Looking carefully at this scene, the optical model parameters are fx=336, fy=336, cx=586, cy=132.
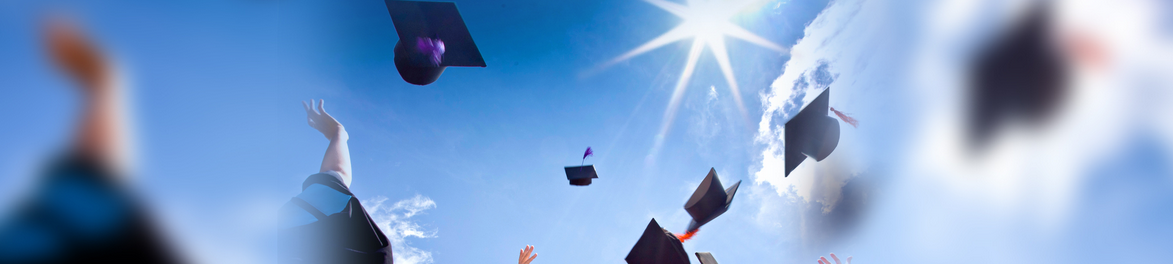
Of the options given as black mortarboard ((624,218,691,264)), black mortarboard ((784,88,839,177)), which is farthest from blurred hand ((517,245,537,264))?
black mortarboard ((784,88,839,177))

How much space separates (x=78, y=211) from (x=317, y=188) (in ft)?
1.95

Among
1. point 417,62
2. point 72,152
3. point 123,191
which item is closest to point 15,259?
point 123,191

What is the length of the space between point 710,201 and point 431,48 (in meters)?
3.31

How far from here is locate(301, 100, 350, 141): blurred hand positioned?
210 centimetres

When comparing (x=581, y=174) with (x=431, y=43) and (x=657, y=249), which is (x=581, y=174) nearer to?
(x=657, y=249)

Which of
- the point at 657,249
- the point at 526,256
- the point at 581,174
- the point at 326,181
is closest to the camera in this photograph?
the point at 326,181

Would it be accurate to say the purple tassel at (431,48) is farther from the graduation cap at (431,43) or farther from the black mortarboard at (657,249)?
the black mortarboard at (657,249)

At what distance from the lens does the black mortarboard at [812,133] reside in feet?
12.2

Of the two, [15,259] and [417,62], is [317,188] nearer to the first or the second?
[15,259]

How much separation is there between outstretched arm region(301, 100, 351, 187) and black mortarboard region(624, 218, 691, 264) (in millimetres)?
2683

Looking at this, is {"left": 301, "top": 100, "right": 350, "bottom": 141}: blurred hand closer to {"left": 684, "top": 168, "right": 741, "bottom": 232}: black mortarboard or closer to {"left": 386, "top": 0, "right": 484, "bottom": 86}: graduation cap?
{"left": 386, "top": 0, "right": 484, "bottom": 86}: graduation cap

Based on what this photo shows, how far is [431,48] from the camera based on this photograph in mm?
2787

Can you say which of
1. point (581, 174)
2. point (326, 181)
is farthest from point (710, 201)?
point (326, 181)

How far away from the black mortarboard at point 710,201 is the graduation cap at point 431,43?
2.86 metres
